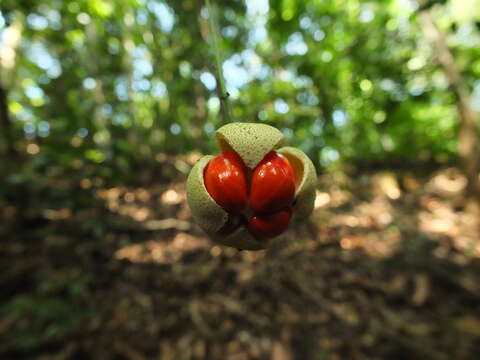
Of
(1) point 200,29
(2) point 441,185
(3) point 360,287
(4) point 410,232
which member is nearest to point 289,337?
(3) point 360,287

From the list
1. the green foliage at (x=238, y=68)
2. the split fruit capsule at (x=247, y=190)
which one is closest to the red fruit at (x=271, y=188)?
the split fruit capsule at (x=247, y=190)

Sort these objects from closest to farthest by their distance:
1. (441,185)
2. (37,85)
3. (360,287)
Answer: (37,85) → (360,287) → (441,185)

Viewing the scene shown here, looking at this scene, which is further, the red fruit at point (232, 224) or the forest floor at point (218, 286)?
the forest floor at point (218, 286)

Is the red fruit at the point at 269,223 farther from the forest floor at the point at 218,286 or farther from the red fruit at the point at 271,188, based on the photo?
the forest floor at the point at 218,286

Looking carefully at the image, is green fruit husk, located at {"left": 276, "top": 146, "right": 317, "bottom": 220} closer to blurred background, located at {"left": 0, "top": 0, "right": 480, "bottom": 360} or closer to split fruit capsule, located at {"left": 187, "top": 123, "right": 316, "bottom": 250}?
split fruit capsule, located at {"left": 187, "top": 123, "right": 316, "bottom": 250}

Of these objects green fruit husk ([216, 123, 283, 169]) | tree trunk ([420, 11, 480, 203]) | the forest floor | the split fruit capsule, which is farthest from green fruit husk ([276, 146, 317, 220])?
tree trunk ([420, 11, 480, 203])

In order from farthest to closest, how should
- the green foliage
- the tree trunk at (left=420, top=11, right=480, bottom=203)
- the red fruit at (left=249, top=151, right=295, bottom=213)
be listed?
the tree trunk at (left=420, top=11, right=480, bottom=203) → the green foliage → the red fruit at (left=249, top=151, right=295, bottom=213)

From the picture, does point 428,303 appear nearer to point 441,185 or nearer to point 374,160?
point 441,185
